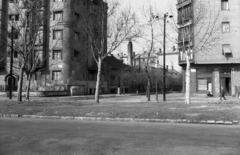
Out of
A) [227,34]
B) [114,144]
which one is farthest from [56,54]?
[114,144]

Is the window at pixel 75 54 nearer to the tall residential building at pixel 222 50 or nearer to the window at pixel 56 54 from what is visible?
the window at pixel 56 54

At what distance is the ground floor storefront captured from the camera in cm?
3303

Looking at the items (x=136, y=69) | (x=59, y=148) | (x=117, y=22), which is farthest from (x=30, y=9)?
(x=136, y=69)

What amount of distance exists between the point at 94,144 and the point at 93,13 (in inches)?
672

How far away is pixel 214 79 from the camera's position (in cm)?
3350

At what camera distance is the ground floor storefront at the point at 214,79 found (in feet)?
108

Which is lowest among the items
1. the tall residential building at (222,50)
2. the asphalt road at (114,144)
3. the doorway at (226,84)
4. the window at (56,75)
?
the asphalt road at (114,144)

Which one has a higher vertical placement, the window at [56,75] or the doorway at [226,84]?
the window at [56,75]

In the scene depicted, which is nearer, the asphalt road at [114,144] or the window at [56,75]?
the asphalt road at [114,144]

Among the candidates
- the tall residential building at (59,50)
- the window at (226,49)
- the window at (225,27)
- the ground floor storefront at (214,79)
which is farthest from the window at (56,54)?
the window at (225,27)

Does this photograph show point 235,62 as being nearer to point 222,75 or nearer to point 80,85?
point 222,75

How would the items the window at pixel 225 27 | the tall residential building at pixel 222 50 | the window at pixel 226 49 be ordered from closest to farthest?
the window at pixel 226 49
the tall residential building at pixel 222 50
the window at pixel 225 27

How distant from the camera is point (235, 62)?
1277 inches

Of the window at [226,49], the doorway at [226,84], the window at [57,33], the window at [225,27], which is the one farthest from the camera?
the window at [57,33]
